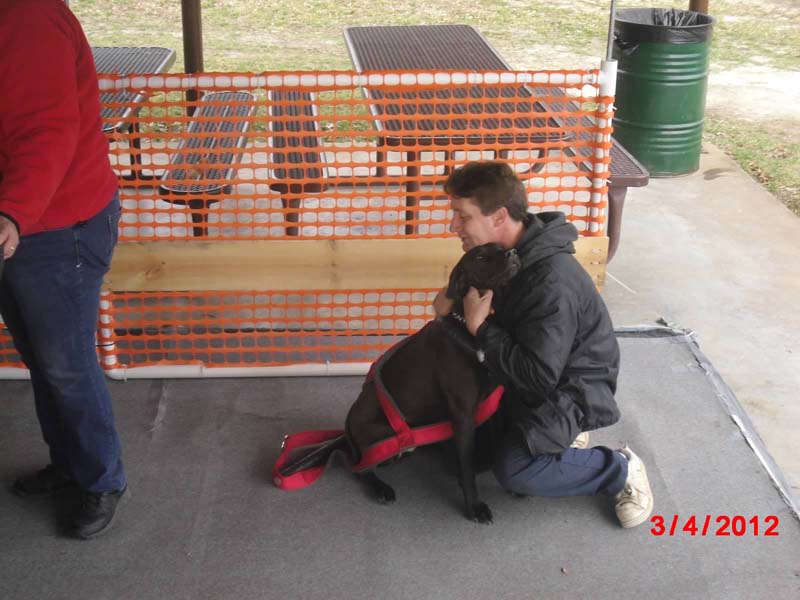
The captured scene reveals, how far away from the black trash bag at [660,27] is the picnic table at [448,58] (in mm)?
1092

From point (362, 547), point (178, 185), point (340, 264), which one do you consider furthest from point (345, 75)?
point (362, 547)

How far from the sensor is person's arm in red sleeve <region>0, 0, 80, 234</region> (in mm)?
2381

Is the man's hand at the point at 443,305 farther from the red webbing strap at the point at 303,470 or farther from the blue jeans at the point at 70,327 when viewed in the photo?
the blue jeans at the point at 70,327

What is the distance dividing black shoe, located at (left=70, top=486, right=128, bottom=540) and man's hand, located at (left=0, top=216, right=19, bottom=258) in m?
1.08

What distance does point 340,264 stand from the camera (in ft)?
12.7

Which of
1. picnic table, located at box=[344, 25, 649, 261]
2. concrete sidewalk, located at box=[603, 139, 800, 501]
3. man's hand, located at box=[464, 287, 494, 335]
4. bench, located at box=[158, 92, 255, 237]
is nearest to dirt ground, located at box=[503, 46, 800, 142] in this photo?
concrete sidewalk, located at box=[603, 139, 800, 501]

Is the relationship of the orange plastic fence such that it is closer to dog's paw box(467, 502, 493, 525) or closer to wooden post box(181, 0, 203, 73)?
dog's paw box(467, 502, 493, 525)

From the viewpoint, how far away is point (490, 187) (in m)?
2.83

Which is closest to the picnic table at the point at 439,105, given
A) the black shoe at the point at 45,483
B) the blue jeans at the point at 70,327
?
the blue jeans at the point at 70,327

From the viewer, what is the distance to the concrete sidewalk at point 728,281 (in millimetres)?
4109

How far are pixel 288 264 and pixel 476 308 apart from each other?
3.86 feet

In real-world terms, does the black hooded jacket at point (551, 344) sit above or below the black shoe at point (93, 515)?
above

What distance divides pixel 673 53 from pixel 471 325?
4.54 meters
